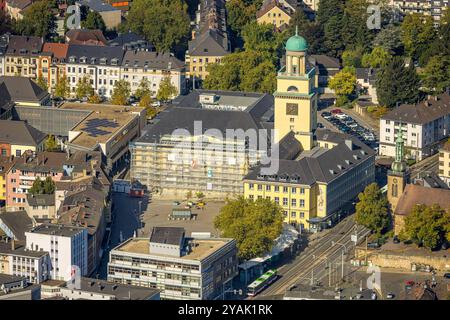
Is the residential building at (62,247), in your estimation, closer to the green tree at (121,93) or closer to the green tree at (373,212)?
the green tree at (373,212)

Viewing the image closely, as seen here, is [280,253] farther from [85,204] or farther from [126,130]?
[126,130]

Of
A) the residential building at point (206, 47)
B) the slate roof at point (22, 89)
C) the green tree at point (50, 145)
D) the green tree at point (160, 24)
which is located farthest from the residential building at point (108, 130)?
the green tree at point (160, 24)

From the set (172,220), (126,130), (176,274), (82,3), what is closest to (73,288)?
(176,274)

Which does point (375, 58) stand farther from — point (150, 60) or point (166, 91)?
point (150, 60)

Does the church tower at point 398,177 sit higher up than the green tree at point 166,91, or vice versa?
the green tree at point 166,91

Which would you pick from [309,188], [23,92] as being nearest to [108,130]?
[23,92]

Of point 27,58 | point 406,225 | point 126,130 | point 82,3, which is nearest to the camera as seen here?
point 406,225
